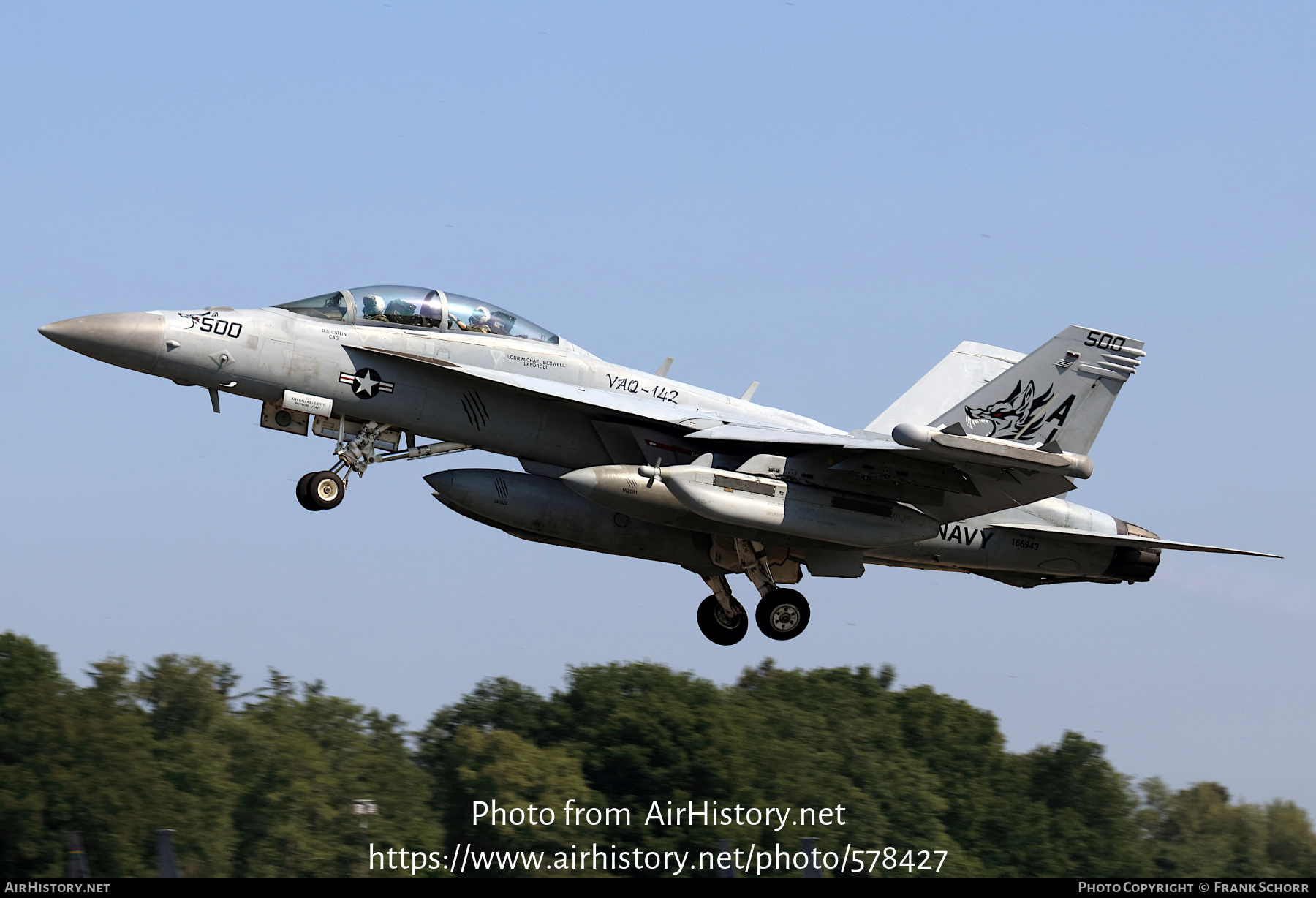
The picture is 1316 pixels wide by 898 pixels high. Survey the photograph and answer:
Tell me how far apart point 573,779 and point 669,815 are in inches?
174

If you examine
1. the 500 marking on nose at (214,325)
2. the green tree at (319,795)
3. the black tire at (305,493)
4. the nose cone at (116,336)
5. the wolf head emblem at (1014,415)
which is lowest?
the green tree at (319,795)

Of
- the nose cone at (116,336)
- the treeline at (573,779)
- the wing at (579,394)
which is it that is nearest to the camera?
the nose cone at (116,336)

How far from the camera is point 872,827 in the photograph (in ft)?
164

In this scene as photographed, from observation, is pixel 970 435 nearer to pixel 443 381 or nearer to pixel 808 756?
pixel 443 381

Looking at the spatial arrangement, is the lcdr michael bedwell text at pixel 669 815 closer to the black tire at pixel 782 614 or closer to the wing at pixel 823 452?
the black tire at pixel 782 614

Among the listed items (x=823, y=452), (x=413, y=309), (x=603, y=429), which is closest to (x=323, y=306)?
(x=413, y=309)

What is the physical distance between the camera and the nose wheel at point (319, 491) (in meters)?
15.8

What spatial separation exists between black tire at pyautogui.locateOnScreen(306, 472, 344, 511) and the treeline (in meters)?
26.9

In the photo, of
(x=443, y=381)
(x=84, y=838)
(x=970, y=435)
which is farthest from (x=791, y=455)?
(x=84, y=838)

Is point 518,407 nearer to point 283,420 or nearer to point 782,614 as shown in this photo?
point 283,420

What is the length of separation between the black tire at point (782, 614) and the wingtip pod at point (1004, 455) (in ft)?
11.6

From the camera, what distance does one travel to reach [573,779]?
148ft

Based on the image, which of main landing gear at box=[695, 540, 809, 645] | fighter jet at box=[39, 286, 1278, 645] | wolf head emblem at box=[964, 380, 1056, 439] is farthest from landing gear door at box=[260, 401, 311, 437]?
wolf head emblem at box=[964, 380, 1056, 439]

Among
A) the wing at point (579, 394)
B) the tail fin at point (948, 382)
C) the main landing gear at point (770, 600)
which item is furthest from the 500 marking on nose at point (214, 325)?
the tail fin at point (948, 382)
